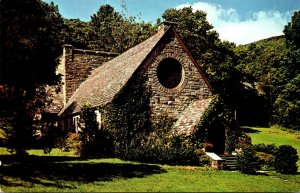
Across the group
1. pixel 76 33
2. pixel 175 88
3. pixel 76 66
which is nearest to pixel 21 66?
pixel 175 88

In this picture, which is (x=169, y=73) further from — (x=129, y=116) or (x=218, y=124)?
(x=218, y=124)

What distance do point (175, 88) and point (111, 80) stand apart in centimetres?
563

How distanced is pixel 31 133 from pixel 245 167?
12.6 metres

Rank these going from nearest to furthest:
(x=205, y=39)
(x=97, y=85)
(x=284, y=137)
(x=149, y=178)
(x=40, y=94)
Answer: (x=149, y=178)
(x=40, y=94)
(x=97, y=85)
(x=284, y=137)
(x=205, y=39)

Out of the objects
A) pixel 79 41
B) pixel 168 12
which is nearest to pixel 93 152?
pixel 168 12

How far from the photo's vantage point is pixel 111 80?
1131 inches

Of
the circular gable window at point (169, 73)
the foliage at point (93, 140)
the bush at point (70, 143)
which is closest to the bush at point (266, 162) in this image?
the circular gable window at point (169, 73)

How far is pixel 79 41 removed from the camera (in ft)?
235

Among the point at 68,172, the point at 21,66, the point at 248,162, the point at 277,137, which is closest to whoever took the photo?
the point at 21,66

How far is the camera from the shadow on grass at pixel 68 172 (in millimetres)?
14469

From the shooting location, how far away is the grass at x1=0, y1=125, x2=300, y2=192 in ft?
44.0

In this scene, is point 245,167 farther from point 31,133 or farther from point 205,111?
point 31,133

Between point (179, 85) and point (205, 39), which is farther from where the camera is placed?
point (205, 39)

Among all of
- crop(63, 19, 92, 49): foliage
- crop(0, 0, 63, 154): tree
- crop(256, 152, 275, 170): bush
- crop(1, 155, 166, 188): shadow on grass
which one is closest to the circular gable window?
crop(1, 155, 166, 188): shadow on grass
